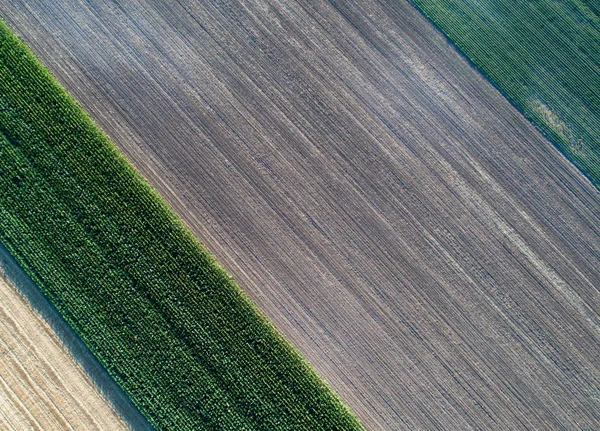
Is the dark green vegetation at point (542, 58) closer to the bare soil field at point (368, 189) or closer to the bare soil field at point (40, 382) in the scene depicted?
the bare soil field at point (368, 189)

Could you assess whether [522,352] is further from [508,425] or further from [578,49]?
[578,49]

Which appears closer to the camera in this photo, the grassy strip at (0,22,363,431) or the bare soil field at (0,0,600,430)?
the grassy strip at (0,22,363,431)

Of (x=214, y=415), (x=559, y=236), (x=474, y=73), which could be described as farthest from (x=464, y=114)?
(x=214, y=415)

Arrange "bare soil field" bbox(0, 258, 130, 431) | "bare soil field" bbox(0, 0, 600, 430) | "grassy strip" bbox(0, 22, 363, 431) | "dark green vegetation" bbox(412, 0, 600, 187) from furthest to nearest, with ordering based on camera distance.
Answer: "dark green vegetation" bbox(412, 0, 600, 187) < "bare soil field" bbox(0, 0, 600, 430) < "grassy strip" bbox(0, 22, 363, 431) < "bare soil field" bbox(0, 258, 130, 431)

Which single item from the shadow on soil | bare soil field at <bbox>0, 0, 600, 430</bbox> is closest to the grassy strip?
the shadow on soil

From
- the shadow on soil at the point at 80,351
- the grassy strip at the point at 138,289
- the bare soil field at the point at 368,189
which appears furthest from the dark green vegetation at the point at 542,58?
the shadow on soil at the point at 80,351

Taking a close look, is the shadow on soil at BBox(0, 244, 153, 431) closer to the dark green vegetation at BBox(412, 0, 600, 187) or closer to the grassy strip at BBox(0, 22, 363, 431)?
the grassy strip at BBox(0, 22, 363, 431)
